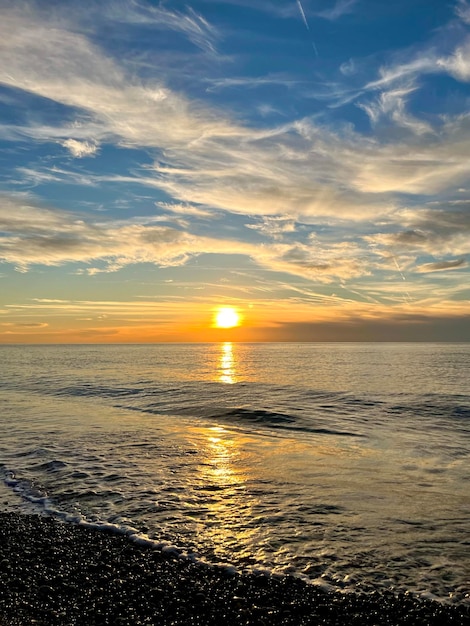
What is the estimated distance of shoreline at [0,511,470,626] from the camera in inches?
284

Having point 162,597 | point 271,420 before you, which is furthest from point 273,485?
point 271,420

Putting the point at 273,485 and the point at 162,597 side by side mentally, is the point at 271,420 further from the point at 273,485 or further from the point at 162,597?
the point at 162,597

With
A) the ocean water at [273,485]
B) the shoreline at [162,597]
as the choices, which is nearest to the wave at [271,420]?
the ocean water at [273,485]

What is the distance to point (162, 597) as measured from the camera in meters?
7.79

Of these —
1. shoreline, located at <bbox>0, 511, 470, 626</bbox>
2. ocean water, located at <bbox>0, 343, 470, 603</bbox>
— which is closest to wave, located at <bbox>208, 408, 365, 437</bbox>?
ocean water, located at <bbox>0, 343, 470, 603</bbox>

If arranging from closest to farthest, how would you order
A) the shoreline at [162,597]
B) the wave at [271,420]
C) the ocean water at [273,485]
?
the shoreline at [162,597] → the ocean water at [273,485] → the wave at [271,420]

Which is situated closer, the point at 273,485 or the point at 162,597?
the point at 162,597

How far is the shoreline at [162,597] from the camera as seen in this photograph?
23.7 feet

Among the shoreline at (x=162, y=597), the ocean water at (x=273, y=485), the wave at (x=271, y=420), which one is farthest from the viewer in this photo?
the wave at (x=271, y=420)

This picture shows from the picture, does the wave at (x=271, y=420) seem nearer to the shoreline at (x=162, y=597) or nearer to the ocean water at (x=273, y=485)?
the ocean water at (x=273, y=485)

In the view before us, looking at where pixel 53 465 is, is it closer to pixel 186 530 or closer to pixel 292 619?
pixel 186 530

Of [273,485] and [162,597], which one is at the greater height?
[162,597]

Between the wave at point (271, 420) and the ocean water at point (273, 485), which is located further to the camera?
the wave at point (271, 420)

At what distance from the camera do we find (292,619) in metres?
7.23
